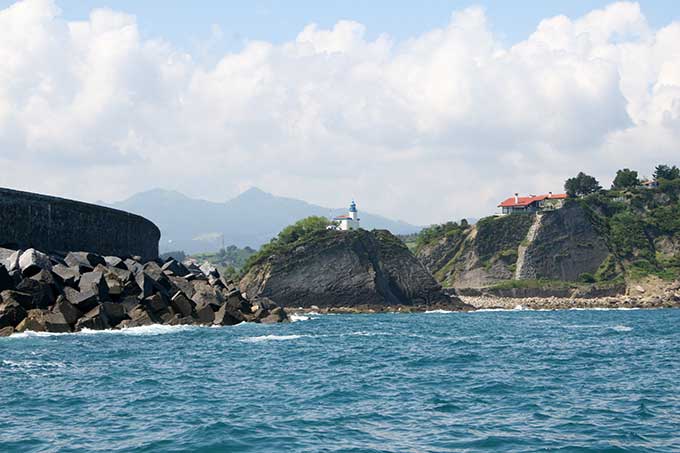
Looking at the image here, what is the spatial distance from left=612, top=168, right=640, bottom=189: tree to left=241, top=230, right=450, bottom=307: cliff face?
70.8m

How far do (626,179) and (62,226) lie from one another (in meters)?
133

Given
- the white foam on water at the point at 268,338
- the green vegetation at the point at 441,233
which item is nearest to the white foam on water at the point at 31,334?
the white foam on water at the point at 268,338

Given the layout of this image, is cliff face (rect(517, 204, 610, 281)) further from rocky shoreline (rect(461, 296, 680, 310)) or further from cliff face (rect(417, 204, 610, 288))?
rocky shoreline (rect(461, 296, 680, 310))

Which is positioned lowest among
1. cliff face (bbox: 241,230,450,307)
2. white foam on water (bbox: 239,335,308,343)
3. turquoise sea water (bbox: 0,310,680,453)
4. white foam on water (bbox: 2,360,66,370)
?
turquoise sea water (bbox: 0,310,680,453)

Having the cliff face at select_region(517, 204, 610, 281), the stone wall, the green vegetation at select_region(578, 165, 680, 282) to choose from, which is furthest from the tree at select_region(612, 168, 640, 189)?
the stone wall

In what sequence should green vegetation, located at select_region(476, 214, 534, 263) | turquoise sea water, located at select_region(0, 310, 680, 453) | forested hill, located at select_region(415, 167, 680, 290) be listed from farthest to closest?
green vegetation, located at select_region(476, 214, 534, 263) → forested hill, located at select_region(415, 167, 680, 290) → turquoise sea water, located at select_region(0, 310, 680, 453)

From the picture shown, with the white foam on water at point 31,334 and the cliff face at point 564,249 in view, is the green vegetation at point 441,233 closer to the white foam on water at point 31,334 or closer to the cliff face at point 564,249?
the cliff face at point 564,249

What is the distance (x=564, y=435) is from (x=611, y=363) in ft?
48.0

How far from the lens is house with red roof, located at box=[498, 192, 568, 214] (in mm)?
159750

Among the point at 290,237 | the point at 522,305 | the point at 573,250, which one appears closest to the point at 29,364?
the point at 522,305

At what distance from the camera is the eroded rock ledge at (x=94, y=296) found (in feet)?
134

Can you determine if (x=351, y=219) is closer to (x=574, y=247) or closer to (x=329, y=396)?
(x=574, y=247)

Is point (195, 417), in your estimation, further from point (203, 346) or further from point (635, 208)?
point (635, 208)

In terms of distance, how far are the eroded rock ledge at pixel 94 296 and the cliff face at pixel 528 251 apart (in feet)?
306
